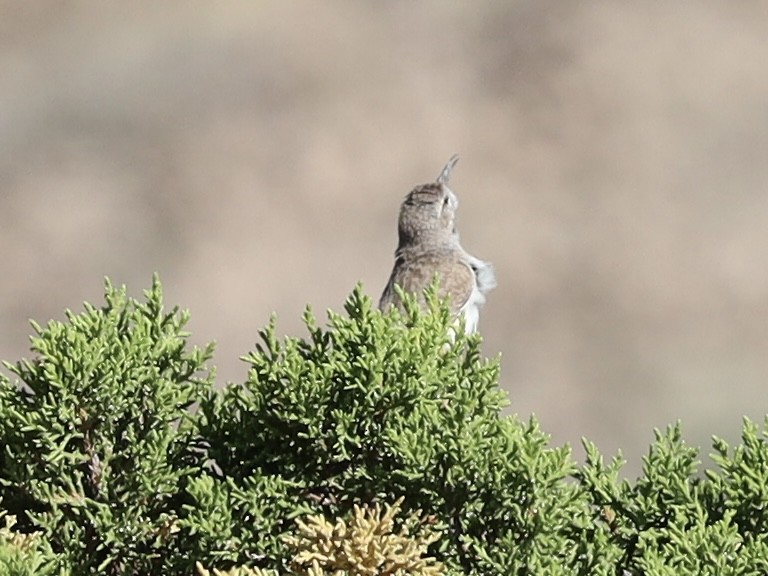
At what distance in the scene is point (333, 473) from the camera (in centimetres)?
134

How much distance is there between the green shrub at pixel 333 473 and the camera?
4.14ft

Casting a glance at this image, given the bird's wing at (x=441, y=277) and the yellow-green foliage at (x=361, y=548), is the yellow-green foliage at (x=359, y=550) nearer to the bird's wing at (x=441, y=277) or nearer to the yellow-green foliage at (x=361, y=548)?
the yellow-green foliage at (x=361, y=548)

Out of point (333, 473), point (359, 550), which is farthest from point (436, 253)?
point (359, 550)

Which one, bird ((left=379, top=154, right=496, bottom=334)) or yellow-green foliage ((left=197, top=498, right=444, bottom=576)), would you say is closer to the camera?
yellow-green foliage ((left=197, top=498, right=444, bottom=576))

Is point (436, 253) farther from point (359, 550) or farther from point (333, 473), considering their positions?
point (359, 550)

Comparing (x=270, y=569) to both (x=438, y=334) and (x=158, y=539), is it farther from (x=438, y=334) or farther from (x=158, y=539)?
(x=438, y=334)

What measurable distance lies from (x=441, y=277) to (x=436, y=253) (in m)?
0.15

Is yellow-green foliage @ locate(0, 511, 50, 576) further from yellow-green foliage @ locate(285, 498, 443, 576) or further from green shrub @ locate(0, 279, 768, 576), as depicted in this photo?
yellow-green foliage @ locate(285, 498, 443, 576)

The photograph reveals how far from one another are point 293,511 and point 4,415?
339mm

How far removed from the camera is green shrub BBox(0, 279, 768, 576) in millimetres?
1262

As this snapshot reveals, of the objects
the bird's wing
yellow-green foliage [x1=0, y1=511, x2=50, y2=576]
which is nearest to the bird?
the bird's wing

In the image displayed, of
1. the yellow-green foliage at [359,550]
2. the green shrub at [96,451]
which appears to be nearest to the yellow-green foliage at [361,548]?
the yellow-green foliage at [359,550]

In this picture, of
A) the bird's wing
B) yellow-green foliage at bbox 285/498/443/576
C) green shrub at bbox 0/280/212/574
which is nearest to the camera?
yellow-green foliage at bbox 285/498/443/576

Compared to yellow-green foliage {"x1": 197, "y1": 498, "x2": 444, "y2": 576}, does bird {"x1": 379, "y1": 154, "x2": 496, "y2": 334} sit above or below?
above
